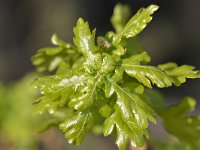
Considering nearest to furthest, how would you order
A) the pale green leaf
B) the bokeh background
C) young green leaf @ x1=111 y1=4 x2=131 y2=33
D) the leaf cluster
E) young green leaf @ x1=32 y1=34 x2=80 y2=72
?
the leaf cluster < the pale green leaf < young green leaf @ x1=32 y1=34 x2=80 y2=72 < young green leaf @ x1=111 y1=4 x2=131 y2=33 < the bokeh background

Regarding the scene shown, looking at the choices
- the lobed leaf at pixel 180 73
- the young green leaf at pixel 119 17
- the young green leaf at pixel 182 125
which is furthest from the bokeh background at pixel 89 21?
the lobed leaf at pixel 180 73

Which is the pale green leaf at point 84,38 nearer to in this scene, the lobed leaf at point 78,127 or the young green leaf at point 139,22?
the young green leaf at point 139,22

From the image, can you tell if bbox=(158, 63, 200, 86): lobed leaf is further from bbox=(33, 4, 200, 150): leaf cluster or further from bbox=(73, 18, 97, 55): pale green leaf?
bbox=(73, 18, 97, 55): pale green leaf

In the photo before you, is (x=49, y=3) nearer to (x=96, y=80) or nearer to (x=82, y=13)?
(x=82, y=13)

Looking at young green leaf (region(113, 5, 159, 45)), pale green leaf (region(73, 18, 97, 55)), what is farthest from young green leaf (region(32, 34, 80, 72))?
young green leaf (region(113, 5, 159, 45))

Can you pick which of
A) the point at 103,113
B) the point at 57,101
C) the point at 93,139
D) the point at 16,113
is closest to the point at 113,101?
the point at 103,113

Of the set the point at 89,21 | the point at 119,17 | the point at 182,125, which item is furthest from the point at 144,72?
the point at 89,21

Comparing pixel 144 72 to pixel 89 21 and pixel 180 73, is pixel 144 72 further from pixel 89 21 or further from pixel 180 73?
pixel 89 21

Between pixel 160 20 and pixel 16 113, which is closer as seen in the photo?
pixel 16 113
